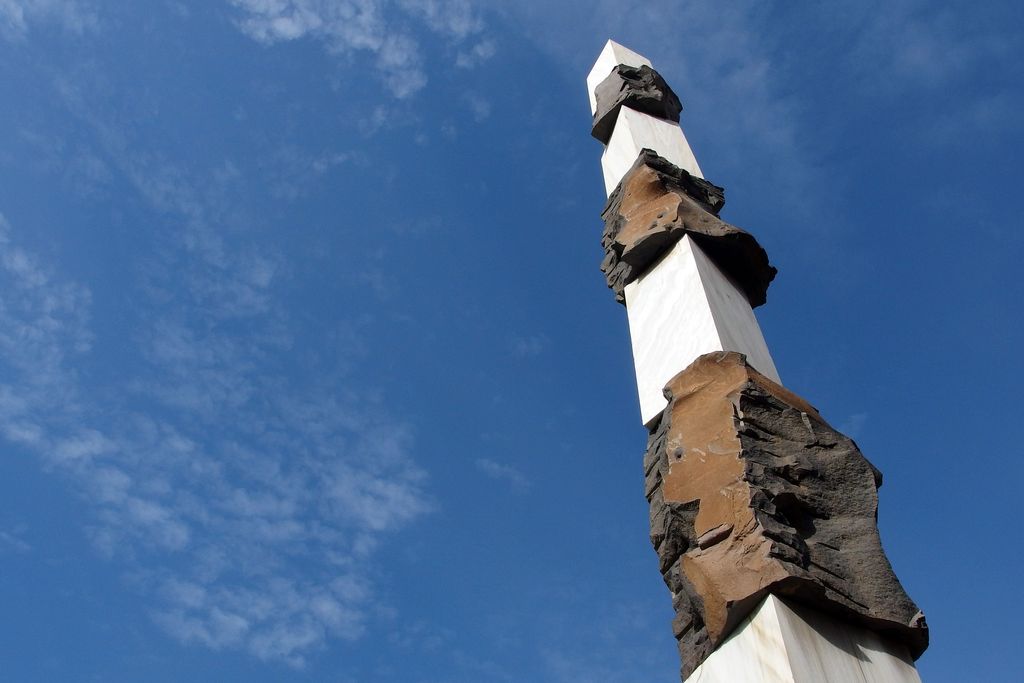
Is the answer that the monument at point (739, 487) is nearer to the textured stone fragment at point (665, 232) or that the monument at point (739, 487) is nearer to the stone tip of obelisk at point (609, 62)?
the textured stone fragment at point (665, 232)

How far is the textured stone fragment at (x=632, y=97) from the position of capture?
3.97 m

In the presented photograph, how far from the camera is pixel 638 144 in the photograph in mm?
3645

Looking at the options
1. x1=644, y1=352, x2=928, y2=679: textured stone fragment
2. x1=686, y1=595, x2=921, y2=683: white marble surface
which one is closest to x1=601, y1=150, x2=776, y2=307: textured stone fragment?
x1=644, y1=352, x2=928, y2=679: textured stone fragment

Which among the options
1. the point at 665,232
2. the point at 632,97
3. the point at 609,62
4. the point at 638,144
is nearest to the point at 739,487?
the point at 665,232

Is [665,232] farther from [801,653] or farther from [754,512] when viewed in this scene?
[801,653]

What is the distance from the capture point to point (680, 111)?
423cm

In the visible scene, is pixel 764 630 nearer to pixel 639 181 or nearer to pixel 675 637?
pixel 675 637

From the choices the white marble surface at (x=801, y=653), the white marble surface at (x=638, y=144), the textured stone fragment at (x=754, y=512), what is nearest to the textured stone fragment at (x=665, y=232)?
the white marble surface at (x=638, y=144)

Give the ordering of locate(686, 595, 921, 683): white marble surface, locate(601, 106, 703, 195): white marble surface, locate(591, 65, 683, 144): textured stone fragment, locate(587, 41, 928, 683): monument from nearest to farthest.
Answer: locate(686, 595, 921, 683): white marble surface, locate(587, 41, 928, 683): monument, locate(601, 106, 703, 195): white marble surface, locate(591, 65, 683, 144): textured stone fragment

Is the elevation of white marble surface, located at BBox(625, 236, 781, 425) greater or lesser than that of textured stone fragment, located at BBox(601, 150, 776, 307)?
lesser

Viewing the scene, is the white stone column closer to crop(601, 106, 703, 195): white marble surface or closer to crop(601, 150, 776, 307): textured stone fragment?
crop(601, 150, 776, 307): textured stone fragment

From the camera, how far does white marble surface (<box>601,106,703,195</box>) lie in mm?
3611

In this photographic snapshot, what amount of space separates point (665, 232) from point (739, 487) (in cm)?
119

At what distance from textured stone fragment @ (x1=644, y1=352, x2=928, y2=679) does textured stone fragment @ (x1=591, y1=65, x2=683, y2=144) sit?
2.03 metres
